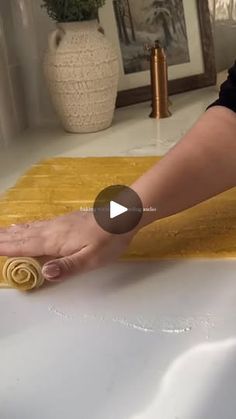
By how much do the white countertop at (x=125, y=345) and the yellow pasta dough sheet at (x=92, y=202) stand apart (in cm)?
2

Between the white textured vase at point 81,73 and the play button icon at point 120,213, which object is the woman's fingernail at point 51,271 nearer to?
the play button icon at point 120,213

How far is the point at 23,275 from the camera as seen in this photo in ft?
1.81

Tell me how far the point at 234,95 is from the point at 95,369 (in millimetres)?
412

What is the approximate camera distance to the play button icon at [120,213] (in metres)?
0.60

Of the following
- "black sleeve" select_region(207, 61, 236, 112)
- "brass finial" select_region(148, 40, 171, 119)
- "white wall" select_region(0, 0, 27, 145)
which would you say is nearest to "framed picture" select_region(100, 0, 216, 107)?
"brass finial" select_region(148, 40, 171, 119)

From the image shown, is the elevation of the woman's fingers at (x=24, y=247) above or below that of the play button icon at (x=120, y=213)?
above

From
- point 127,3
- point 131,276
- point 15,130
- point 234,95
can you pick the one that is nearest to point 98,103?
point 15,130

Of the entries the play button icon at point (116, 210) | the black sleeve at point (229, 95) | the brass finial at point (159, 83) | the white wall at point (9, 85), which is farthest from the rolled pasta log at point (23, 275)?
the brass finial at point (159, 83)

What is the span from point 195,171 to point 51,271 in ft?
0.67

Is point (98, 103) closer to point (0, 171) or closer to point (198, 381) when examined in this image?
point (0, 171)

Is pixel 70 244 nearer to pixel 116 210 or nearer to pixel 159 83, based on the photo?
pixel 116 210

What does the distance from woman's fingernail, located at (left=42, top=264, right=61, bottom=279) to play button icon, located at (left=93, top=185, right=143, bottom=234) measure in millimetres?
72

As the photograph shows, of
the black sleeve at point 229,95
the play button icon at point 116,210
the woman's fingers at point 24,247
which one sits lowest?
the play button icon at point 116,210

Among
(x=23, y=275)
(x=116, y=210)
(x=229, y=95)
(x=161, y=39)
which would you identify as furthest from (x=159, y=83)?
(x=23, y=275)
